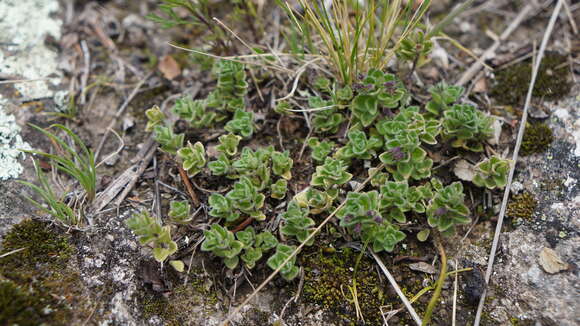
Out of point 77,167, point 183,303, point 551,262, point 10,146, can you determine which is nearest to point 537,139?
point 551,262

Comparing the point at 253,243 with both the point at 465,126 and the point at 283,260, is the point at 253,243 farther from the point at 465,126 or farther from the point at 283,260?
the point at 465,126

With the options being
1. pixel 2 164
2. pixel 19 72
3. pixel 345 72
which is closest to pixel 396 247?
pixel 345 72

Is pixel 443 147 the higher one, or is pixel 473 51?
pixel 473 51

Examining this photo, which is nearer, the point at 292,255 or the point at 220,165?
the point at 292,255

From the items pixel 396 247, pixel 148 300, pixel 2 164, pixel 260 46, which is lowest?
pixel 148 300

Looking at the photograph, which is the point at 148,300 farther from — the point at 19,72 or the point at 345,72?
the point at 19,72

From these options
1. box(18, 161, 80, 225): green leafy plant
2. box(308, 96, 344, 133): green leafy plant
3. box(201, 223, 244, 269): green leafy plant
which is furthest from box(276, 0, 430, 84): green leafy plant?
box(18, 161, 80, 225): green leafy plant
